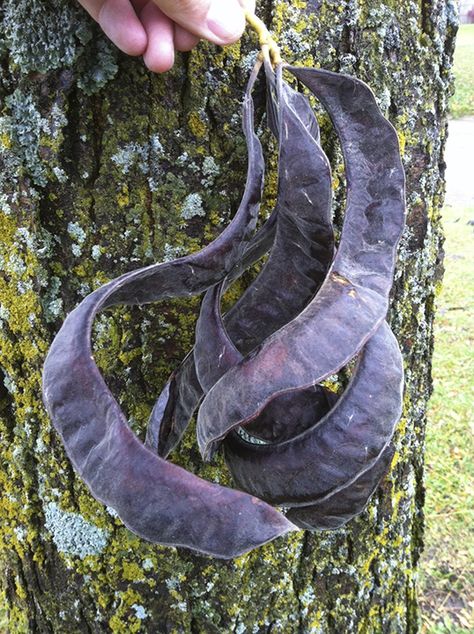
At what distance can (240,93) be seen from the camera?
127 centimetres

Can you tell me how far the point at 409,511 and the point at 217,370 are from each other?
3.27 ft

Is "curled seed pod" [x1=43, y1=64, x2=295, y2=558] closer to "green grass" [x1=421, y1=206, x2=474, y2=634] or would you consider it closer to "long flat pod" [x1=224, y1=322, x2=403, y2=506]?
"long flat pod" [x1=224, y1=322, x2=403, y2=506]

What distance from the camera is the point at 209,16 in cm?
105

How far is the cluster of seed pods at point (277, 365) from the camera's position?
0.89 m

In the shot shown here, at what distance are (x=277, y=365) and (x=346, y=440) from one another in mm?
184

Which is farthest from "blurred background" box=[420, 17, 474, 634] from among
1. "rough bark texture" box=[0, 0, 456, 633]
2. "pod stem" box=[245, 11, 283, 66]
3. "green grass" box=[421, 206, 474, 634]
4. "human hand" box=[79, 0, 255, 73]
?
"human hand" box=[79, 0, 255, 73]

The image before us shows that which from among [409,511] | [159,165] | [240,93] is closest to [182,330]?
[159,165]

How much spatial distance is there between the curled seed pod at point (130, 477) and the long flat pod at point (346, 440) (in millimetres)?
139

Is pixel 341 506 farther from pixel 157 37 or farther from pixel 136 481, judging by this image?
pixel 157 37

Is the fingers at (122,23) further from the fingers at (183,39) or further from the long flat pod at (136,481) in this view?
the long flat pod at (136,481)

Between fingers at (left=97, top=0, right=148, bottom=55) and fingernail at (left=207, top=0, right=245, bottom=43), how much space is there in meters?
0.13

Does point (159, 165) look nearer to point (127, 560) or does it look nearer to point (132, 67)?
point (132, 67)

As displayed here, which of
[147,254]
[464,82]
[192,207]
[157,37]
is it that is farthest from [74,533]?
[464,82]

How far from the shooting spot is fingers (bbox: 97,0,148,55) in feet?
3.61
